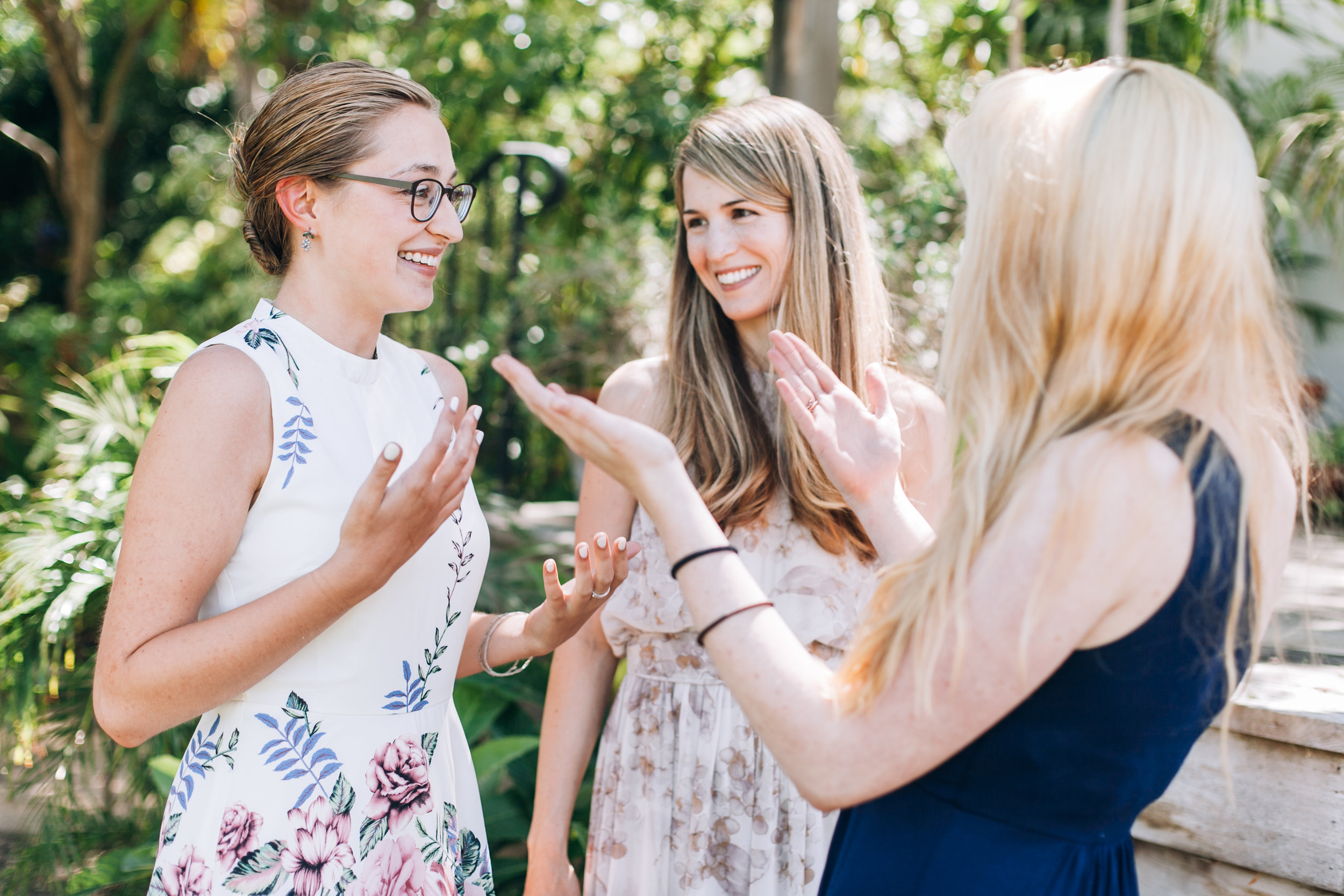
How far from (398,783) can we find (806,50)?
409 cm

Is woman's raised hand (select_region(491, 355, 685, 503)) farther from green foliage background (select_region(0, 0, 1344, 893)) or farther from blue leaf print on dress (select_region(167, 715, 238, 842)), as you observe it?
green foliage background (select_region(0, 0, 1344, 893))

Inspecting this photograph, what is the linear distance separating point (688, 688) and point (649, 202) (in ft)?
16.4

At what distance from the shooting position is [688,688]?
1.88m

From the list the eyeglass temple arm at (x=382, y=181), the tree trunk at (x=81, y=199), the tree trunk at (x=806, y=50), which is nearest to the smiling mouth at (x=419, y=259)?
the eyeglass temple arm at (x=382, y=181)

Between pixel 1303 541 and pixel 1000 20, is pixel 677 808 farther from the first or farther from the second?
pixel 1000 20

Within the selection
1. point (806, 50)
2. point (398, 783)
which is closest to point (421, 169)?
point (398, 783)

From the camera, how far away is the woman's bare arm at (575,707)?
1.83 metres

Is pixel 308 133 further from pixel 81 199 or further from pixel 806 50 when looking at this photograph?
pixel 81 199

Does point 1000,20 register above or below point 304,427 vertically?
above

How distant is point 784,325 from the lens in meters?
1.98

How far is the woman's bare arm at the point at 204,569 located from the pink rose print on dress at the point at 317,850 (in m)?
0.21

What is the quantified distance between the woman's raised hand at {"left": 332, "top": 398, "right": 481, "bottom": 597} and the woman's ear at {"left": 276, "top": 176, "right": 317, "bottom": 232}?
499 millimetres

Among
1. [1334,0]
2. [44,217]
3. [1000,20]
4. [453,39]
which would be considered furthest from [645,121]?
[44,217]

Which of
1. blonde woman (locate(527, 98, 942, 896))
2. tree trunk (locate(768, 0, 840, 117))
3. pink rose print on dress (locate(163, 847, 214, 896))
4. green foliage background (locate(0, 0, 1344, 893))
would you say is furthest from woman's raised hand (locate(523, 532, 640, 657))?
tree trunk (locate(768, 0, 840, 117))
